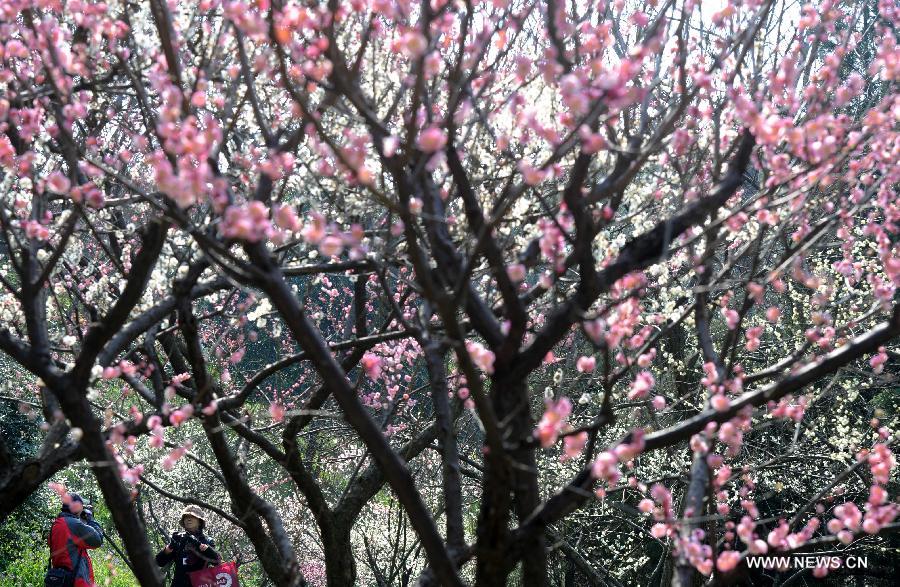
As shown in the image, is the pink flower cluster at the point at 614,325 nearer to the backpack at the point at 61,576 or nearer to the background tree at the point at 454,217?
the background tree at the point at 454,217

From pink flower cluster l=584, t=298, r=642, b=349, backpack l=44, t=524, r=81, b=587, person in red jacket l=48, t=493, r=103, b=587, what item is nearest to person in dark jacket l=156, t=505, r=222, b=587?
person in red jacket l=48, t=493, r=103, b=587

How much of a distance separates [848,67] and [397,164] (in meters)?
11.8

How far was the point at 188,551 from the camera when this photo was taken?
6867mm

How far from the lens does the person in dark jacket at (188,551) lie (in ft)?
22.6

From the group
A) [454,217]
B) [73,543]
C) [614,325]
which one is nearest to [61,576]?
[73,543]

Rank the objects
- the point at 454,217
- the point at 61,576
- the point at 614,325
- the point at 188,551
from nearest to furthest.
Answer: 1. the point at 614,325
2. the point at 454,217
3. the point at 188,551
4. the point at 61,576

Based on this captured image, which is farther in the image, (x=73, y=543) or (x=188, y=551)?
(x=73, y=543)

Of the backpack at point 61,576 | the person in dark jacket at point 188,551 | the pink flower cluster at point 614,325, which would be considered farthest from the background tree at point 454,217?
the backpack at point 61,576

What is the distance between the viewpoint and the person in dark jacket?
689 centimetres

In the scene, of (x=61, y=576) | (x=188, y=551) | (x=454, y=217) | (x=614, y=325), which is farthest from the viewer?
(x=61, y=576)

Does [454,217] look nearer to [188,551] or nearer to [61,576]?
[188,551]

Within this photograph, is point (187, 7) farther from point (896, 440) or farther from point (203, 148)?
point (896, 440)

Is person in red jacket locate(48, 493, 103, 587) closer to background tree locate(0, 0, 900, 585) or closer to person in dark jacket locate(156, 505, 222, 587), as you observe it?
person in dark jacket locate(156, 505, 222, 587)

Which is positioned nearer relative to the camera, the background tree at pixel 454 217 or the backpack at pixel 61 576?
the background tree at pixel 454 217
